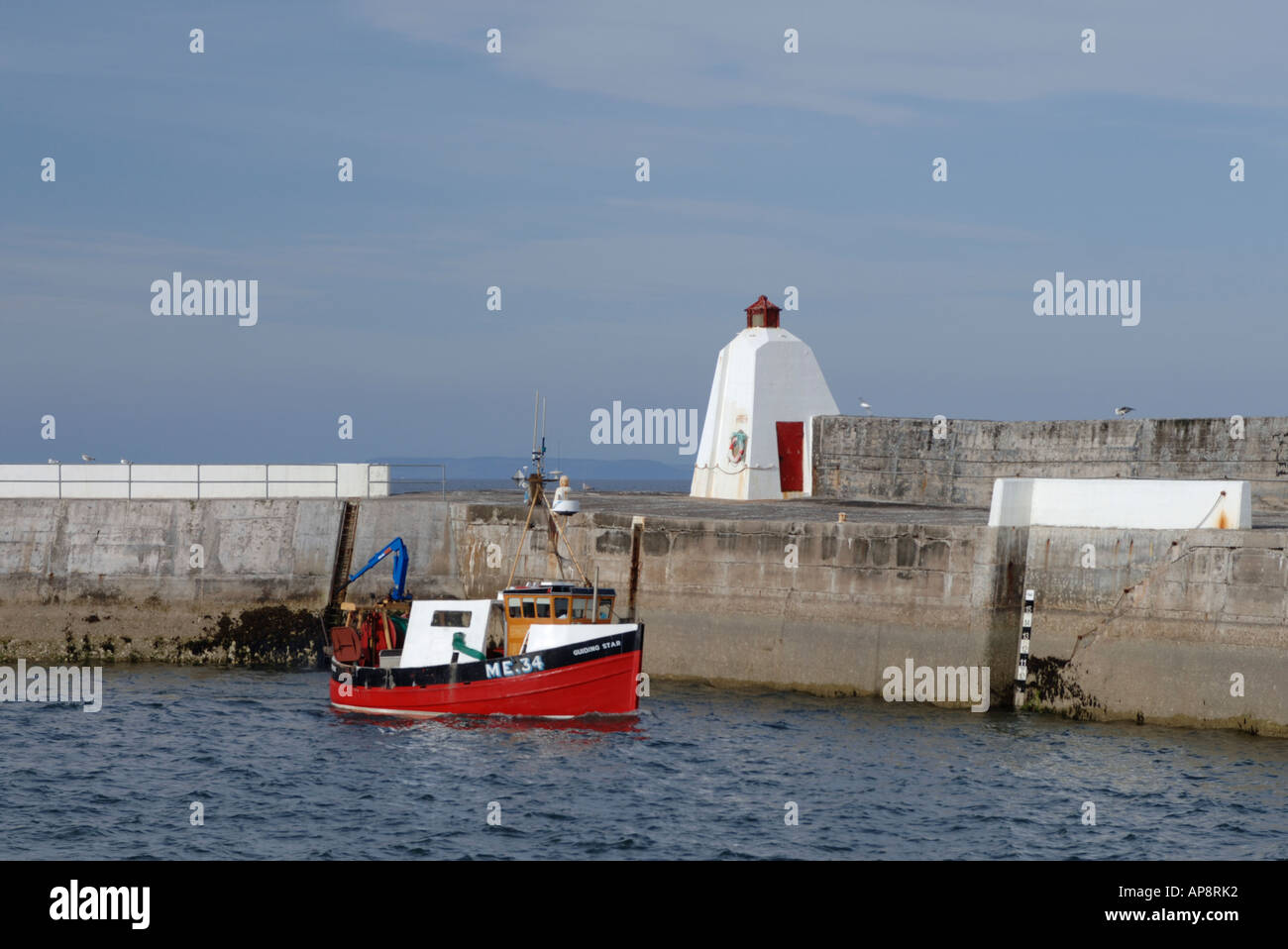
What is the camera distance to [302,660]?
3628cm

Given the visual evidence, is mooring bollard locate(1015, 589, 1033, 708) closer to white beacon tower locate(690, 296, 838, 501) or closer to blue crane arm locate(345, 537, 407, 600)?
white beacon tower locate(690, 296, 838, 501)

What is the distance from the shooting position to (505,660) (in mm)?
28594

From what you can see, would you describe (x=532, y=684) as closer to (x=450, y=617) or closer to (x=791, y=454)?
(x=450, y=617)

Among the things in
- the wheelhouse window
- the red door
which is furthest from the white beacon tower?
the wheelhouse window

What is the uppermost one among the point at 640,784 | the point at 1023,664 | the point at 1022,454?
the point at 1022,454

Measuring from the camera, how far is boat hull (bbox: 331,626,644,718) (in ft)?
93.0

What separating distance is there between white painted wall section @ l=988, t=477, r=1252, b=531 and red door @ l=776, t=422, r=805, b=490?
1320 cm

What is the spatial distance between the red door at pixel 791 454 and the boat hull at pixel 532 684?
16.1 m

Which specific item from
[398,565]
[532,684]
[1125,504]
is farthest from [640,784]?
[1125,504]

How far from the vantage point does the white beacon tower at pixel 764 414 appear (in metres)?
43.4

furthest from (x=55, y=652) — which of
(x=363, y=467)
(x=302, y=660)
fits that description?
(x=363, y=467)

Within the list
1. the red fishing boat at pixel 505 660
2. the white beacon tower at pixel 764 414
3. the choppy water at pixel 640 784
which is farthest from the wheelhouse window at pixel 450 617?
the white beacon tower at pixel 764 414

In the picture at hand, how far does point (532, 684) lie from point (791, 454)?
58.0ft
